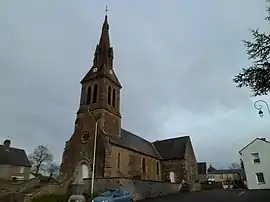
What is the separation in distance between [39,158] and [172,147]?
40.2 m

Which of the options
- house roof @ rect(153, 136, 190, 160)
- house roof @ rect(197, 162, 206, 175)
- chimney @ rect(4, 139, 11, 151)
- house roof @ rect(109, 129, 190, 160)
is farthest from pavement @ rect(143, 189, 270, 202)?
house roof @ rect(197, 162, 206, 175)

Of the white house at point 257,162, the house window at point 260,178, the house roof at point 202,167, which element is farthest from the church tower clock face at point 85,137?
the house roof at point 202,167

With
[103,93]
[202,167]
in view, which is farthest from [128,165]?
[202,167]

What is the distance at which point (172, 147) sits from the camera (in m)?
46.2

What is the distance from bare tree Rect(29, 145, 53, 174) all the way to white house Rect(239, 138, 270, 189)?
52914 mm

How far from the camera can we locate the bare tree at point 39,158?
223 ft

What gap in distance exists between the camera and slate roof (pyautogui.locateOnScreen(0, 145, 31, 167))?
50656 millimetres

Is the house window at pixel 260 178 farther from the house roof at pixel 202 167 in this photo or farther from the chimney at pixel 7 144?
the chimney at pixel 7 144

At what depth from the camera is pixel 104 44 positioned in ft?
139

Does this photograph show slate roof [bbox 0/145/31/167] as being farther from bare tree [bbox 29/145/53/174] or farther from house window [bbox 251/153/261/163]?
house window [bbox 251/153/261/163]

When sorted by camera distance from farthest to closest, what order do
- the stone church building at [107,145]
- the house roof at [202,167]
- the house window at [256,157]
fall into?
the house roof at [202,167] → the house window at [256,157] → the stone church building at [107,145]

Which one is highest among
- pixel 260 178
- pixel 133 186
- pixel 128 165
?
pixel 128 165

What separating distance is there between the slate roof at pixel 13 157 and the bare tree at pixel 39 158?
38.8 ft

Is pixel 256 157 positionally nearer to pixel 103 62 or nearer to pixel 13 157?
pixel 103 62
